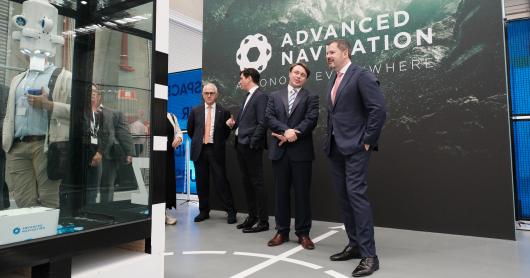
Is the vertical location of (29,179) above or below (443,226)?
above

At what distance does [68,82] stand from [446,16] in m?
3.25

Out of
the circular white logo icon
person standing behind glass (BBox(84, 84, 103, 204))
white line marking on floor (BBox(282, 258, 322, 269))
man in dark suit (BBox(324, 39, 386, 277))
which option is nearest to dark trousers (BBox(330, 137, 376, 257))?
man in dark suit (BBox(324, 39, 386, 277))

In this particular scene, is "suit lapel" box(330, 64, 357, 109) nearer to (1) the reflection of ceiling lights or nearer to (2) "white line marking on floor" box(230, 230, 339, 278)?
(2) "white line marking on floor" box(230, 230, 339, 278)

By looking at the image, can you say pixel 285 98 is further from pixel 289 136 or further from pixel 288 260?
pixel 288 260

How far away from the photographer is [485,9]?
10.7ft

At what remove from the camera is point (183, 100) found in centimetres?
637

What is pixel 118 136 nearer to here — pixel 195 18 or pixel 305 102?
pixel 305 102

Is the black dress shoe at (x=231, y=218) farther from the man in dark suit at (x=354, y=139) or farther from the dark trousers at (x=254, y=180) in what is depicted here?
the man in dark suit at (x=354, y=139)

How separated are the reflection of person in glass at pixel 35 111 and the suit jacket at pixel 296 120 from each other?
67.5 inches

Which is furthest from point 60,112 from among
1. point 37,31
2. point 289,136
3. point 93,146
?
point 289,136

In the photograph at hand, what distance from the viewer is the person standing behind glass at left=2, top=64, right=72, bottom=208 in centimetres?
143

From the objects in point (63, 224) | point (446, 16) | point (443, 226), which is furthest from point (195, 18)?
point (63, 224)

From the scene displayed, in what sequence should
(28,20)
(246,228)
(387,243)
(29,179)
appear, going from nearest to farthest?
(28,20) < (29,179) < (387,243) < (246,228)

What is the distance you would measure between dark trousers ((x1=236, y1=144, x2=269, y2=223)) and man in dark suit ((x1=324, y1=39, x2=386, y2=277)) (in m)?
1.10
